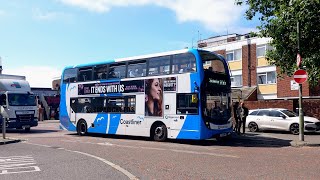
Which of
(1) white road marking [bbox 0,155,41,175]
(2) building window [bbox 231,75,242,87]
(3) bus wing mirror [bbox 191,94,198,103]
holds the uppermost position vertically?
(2) building window [bbox 231,75,242,87]

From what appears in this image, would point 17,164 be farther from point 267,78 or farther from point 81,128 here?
point 267,78

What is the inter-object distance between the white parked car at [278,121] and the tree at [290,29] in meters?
2.66

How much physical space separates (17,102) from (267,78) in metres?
26.3

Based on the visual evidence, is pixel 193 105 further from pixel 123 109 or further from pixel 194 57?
pixel 123 109

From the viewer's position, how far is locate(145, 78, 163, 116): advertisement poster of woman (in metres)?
17.4

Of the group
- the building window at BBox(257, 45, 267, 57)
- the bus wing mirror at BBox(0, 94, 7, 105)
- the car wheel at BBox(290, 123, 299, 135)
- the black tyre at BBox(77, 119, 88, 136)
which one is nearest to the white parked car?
the car wheel at BBox(290, 123, 299, 135)

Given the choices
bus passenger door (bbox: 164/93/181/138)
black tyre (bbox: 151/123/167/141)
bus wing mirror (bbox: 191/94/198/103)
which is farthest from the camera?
black tyre (bbox: 151/123/167/141)

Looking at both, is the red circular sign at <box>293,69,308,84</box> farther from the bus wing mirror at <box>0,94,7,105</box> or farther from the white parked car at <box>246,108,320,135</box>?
the bus wing mirror at <box>0,94,7,105</box>

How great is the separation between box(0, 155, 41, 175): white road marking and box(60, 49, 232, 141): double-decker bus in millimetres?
6602

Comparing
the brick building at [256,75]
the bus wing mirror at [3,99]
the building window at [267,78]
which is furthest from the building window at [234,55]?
the bus wing mirror at [3,99]

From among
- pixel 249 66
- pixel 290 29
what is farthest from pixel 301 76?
pixel 249 66

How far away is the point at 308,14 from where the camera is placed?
16.2 meters

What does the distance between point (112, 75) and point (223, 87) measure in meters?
6.03

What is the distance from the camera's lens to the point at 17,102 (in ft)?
81.7
